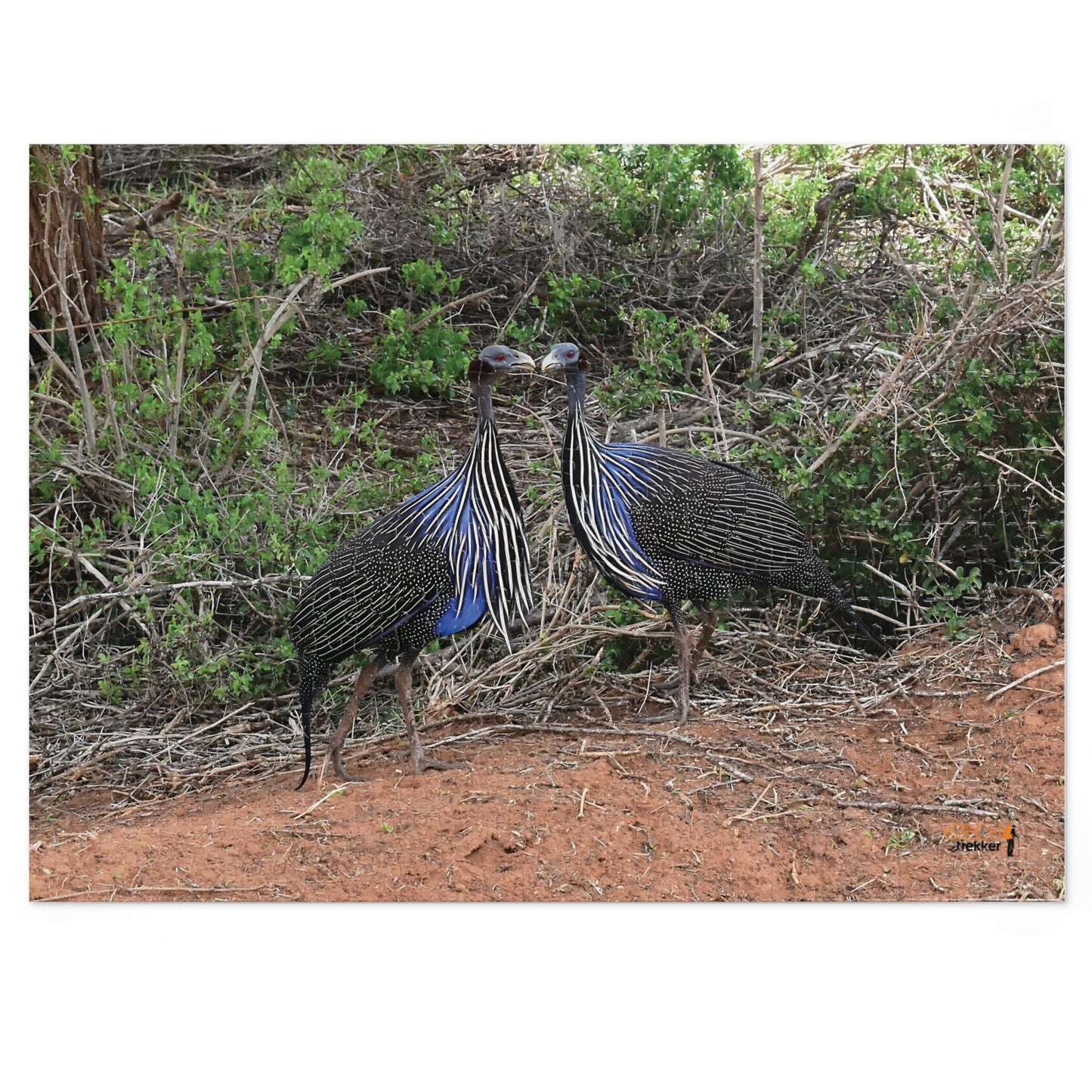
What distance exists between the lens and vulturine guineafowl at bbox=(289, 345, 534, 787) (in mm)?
3170

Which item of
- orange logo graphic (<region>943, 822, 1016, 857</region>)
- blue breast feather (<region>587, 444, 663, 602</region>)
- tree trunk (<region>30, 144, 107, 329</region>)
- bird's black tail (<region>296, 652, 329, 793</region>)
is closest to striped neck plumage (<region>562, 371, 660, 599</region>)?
blue breast feather (<region>587, 444, 663, 602</region>)

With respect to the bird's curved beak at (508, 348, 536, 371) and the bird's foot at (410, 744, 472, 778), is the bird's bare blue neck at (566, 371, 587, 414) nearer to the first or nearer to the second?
the bird's curved beak at (508, 348, 536, 371)

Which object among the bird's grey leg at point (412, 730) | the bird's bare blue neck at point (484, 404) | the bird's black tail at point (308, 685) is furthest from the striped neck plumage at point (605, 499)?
the bird's black tail at point (308, 685)

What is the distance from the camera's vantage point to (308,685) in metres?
3.25

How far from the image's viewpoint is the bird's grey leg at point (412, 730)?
3.22 meters

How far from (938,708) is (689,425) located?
1.04 metres

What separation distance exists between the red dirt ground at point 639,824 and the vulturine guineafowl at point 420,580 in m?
0.19

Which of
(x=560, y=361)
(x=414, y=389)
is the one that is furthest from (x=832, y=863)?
(x=414, y=389)

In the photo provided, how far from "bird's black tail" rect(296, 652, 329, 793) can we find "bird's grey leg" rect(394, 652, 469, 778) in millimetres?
198

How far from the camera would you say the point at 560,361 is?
3.31m

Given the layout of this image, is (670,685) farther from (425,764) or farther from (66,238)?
(66,238)

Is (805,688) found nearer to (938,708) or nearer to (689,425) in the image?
(938,708)

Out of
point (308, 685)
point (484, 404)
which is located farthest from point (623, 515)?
point (308, 685)

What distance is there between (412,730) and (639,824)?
2.09 feet
